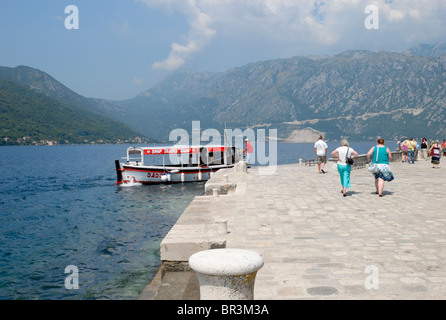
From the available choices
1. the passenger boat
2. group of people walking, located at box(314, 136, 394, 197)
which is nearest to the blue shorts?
group of people walking, located at box(314, 136, 394, 197)

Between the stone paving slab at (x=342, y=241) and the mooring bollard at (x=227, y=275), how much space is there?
3.28 ft

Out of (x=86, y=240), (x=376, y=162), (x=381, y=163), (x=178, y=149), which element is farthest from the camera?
(x=178, y=149)

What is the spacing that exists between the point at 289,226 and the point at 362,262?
101 inches

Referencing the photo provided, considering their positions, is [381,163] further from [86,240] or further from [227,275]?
[86,240]

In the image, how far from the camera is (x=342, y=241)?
22.5 feet

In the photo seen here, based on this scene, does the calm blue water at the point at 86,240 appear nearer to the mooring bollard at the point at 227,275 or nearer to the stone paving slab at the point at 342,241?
the stone paving slab at the point at 342,241

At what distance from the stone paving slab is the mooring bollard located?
999 millimetres

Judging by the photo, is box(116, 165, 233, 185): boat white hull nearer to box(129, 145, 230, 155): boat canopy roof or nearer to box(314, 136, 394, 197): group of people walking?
box(129, 145, 230, 155): boat canopy roof

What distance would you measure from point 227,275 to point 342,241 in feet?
13.9

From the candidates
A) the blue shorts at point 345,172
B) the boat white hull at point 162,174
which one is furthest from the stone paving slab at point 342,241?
the boat white hull at point 162,174

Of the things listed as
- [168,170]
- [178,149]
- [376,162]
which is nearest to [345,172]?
[376,162]

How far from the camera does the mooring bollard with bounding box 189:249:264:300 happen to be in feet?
10.9

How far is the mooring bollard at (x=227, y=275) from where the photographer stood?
332 centimetres
